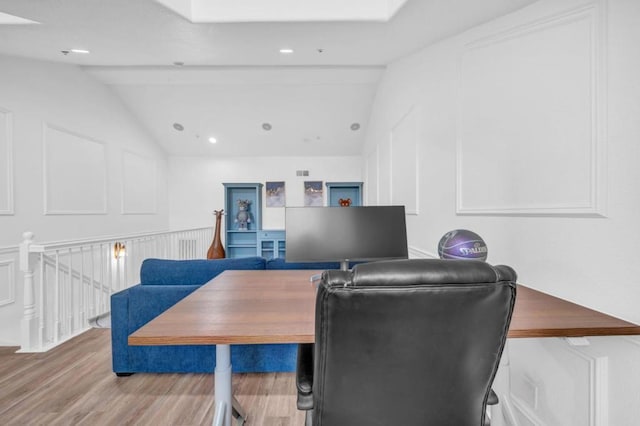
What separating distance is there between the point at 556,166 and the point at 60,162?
4681mm

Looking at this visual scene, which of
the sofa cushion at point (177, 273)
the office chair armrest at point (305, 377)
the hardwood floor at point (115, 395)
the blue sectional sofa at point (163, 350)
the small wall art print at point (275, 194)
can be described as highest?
the small wall art print at point (275, 194)

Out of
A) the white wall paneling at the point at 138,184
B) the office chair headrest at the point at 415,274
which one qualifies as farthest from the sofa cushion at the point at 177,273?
the white wall paneling at the point at 138,184

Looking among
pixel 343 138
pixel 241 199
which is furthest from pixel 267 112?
pixel 241 199

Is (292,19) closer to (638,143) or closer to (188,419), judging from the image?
(638,143)

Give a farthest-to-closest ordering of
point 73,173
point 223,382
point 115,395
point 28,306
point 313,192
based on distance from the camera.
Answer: point 313,192 < point 73,173 < point 28,306 < point 115,395 < point 223,382

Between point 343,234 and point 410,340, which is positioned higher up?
point 343,234

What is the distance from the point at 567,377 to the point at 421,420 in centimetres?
102

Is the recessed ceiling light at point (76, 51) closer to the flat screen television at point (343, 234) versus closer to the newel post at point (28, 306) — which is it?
the newel post at point (28, 306)

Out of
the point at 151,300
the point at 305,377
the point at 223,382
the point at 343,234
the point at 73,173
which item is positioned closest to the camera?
the point at 305,377

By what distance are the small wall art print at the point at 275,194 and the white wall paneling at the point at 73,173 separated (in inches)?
107

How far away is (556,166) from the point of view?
1.36 m

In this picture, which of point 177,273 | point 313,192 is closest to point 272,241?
point 313,192

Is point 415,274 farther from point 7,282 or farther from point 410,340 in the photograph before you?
point 7,282

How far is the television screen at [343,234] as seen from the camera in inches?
65.0
